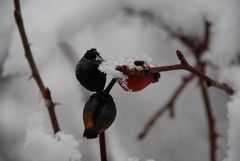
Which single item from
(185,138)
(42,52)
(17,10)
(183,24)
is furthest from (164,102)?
(17,10)

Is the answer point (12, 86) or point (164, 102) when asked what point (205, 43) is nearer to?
point (164, 102)

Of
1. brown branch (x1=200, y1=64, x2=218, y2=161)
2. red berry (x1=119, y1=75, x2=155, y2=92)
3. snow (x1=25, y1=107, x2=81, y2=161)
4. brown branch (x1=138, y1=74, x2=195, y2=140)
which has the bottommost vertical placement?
brown branch (x1=138, y1=74, x2=195, y2=140)

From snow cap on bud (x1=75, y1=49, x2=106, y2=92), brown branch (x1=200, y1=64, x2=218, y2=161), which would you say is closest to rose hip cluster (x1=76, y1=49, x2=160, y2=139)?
snow cap on bud (x1=75, y1=49, x2=106, y2=92)

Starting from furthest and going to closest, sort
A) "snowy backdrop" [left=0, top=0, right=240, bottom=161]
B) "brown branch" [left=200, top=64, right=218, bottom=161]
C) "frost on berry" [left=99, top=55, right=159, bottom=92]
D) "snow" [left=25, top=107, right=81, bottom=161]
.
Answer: "snowy backdrop" [left=0, top=0, right=240, bottom=161] → "brown branch" [left=200, top=64, right=218, bottom=161] → "snow" [left=25, top=107, right=81, bottom=161] → "frost on berry" [left=99, top=55, right=159, bottom=92]

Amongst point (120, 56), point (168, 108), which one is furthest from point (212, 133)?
point (120, 56)

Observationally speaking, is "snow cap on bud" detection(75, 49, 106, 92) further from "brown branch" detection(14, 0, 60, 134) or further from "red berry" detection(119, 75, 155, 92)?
"brown branch" detection(14, 0, 60, 134)

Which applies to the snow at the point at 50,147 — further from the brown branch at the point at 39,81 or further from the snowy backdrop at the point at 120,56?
the snowy backdrop at the point at 120,56

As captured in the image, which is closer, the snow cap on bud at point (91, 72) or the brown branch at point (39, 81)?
the snow cap on bud at point (91, 72)

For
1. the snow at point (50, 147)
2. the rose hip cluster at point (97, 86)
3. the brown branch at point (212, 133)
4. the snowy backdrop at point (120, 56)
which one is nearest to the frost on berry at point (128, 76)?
the rose hip cluster at point (97, 86)

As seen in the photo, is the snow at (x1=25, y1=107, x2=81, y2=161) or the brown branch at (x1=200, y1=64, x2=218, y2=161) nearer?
the snow at (x1=25, y1=107, x2=81, y2=161)
